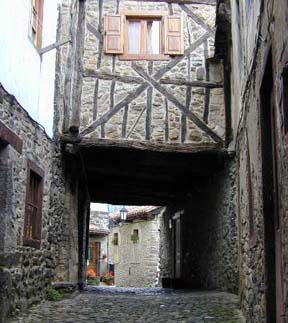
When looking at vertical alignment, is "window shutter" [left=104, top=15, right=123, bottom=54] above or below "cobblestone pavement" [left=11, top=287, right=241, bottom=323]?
above

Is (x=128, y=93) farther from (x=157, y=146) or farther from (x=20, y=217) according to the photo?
(x=20, y=217)

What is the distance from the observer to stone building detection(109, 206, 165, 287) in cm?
2141

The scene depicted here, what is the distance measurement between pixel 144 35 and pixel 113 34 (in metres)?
0.59

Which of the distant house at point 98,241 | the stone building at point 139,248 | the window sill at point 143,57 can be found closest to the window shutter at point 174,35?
the window sill at point 143,57

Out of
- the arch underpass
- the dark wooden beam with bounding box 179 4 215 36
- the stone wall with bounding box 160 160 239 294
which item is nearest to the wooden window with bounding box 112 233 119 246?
the arch underpass

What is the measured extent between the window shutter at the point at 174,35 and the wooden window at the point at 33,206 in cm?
367

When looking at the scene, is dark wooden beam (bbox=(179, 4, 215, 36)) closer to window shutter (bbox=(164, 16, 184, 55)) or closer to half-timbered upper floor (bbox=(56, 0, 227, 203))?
half-timbered upper floor (bbox=(56, 0, 227, 203))

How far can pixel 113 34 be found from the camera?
9914mm

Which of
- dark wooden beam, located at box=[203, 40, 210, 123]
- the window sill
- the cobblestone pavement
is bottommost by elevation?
the cobblestone pavement

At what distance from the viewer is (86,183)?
42.5ft

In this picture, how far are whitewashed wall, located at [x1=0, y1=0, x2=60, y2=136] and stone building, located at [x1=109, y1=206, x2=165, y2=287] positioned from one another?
12659mm

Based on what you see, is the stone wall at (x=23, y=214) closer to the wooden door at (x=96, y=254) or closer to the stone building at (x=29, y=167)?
the stone building at (x=29, y=167)

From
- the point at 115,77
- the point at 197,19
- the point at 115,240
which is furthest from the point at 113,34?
the point at 115,240

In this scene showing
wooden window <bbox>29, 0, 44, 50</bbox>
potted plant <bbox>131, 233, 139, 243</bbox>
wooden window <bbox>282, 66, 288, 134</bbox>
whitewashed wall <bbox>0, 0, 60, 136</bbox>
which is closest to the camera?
wooden window <bbox>282, 66, 288, 134</bbox>
